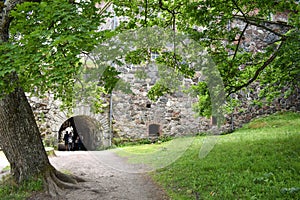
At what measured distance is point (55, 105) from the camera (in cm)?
1136

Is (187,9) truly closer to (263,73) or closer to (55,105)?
(263,73)

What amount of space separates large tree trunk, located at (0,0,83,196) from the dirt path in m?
0.48

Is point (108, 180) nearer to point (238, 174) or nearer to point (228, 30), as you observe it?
point (238, 174)

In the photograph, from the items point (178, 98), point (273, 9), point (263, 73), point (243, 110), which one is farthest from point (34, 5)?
point (243, 110)

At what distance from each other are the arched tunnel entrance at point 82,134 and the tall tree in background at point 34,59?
6933mm

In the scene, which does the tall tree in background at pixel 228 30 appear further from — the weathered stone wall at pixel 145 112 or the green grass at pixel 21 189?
the weathered stone wall at pixel 145 112

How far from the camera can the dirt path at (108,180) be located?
201 inches

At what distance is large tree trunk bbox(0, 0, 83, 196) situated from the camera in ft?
16.6

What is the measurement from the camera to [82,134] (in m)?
15.1

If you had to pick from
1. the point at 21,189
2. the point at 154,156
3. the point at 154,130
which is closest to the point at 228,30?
the point at 154,156

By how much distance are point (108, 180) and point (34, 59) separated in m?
4.22

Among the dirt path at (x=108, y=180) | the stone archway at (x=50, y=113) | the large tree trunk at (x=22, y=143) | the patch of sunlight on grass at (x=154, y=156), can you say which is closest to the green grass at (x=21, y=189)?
the large tree trunk at (x=22, y=143)

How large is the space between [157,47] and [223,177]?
3732mm

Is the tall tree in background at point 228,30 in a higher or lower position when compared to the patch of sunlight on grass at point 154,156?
higher
